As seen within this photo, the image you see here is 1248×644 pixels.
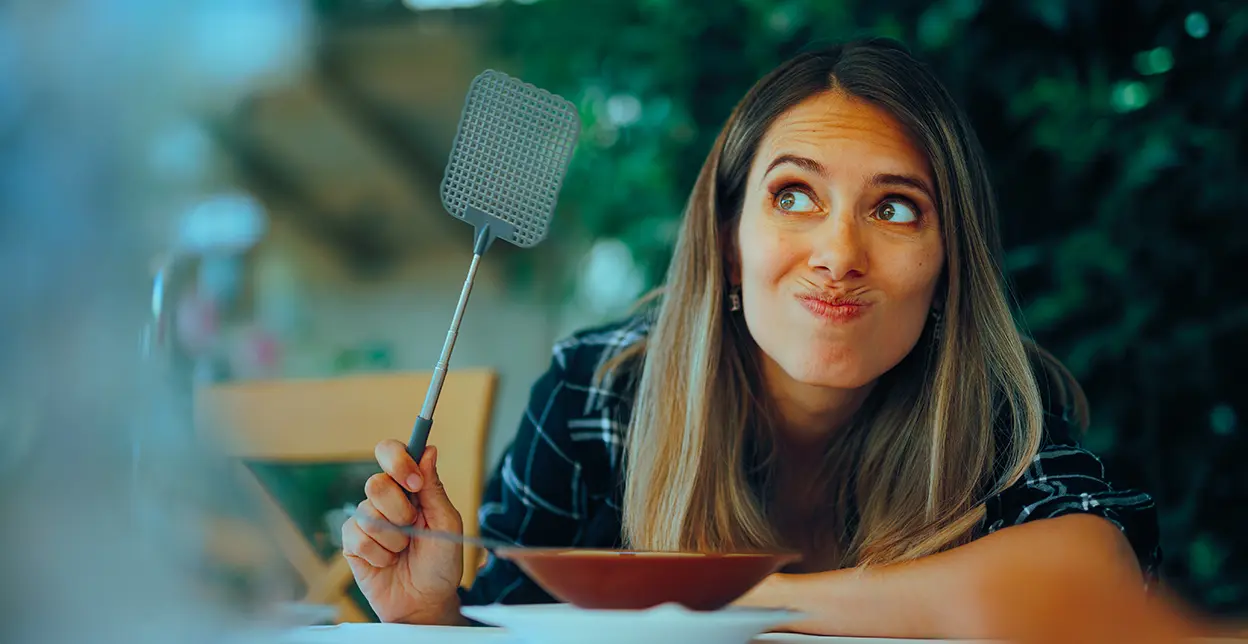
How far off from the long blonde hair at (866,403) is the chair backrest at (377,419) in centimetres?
19

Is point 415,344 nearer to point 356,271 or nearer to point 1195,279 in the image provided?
point 356,271

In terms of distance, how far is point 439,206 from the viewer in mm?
3875

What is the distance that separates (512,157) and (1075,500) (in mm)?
594

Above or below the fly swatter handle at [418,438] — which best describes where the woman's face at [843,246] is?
above

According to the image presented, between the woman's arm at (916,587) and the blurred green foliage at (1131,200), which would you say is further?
the blurred green foliage at (1131,200)

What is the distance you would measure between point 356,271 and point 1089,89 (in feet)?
9.08

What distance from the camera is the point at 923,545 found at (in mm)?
1042

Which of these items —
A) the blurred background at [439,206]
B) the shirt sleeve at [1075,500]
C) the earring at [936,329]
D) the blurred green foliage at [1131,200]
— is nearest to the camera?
the blurred background at [439,206]

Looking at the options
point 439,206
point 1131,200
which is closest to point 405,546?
point 1131,200

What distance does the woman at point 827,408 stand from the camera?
3.07ft

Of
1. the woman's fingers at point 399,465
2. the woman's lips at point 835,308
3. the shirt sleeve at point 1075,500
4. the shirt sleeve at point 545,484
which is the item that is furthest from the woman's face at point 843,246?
the woman's fingers at point 399,465

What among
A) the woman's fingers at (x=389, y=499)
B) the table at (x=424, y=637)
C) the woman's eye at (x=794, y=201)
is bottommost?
the table at (x=424, y=637)

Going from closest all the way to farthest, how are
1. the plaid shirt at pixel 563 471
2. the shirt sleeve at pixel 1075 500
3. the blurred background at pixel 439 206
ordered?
the blurred background at pixel 439 206, the shirt sleeve at pixel 1075 500, the plaid shirt at pixel 563 471

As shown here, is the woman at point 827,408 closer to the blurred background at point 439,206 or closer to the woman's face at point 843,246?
the woman's face at point 843,246
